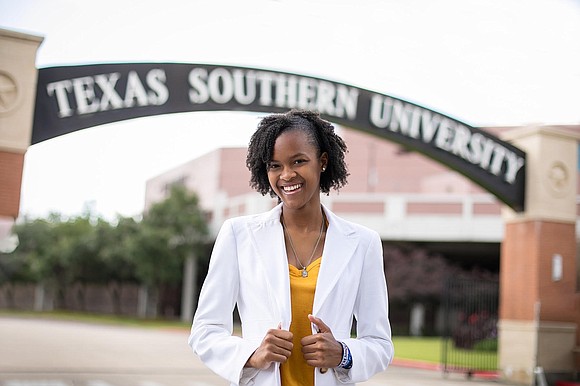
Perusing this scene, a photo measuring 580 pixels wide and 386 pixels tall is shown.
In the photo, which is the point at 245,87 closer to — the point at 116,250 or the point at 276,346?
the point at 276,346

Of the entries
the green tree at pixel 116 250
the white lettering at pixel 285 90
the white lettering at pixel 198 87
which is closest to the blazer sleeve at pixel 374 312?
the white lettering at pixel 198 87

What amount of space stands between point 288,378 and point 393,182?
173ft

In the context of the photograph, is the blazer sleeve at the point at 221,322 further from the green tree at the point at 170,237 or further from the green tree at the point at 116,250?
the green tree at the point at 116,250

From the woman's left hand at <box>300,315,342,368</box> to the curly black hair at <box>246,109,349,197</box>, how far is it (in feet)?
1.66

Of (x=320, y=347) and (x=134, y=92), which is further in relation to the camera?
(x=134, y=92)

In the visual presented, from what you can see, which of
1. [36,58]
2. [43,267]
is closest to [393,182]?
[43,267]

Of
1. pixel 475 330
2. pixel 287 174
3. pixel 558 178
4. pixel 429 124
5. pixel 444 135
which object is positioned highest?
pixel 429 124

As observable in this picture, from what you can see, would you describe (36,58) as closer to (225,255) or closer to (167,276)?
(225,255)

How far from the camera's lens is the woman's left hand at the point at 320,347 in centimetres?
194

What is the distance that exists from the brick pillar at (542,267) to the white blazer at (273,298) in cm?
1279

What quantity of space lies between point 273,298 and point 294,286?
73 millimetres

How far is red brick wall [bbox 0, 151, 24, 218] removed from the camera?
10.2 metres

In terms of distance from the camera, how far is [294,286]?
2.07 metres

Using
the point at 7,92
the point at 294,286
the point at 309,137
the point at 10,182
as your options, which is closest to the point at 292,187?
the point at 309,137
